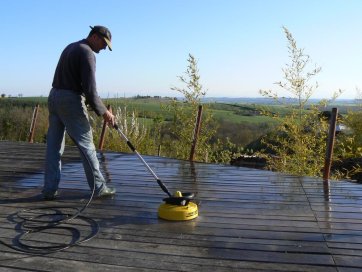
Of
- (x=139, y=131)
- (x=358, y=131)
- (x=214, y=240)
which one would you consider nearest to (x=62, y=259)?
(x=214, y=240)

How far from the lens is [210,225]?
2910 mm

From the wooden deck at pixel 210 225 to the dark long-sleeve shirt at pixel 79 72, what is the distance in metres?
0.84

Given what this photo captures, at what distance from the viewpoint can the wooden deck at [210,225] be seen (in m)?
2.29

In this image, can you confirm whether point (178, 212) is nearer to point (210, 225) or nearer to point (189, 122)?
point (210, 225)

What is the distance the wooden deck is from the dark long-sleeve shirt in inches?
33.1

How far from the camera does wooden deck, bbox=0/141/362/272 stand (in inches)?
90.4

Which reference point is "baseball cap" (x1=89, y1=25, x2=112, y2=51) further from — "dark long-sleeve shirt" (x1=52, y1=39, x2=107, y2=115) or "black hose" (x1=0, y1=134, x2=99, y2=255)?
"black hose" (x1=0, y1=134, x2=99, y2=255)

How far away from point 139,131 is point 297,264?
6.77m

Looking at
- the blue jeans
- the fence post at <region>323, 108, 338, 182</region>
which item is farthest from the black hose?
the fence post at <region>323, 108, 338, 182</region>

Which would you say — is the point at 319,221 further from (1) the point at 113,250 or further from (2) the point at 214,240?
(1) the point at 113,250

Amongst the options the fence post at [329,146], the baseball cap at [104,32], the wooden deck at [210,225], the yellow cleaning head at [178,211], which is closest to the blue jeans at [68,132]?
the wooden deck at [210,225]

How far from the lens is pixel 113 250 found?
2.47 m

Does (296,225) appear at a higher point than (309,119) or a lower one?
lower

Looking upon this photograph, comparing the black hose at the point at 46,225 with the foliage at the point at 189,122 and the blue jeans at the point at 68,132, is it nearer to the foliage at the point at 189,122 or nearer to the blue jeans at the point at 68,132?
the blue jeans at the point at 68,132
